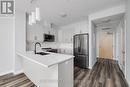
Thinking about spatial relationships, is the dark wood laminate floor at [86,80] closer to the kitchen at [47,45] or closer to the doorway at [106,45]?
the kitchen at [47,45]

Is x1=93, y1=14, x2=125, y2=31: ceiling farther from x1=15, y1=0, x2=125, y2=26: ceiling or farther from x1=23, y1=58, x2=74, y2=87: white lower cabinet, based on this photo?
x1=23, y1=58, x2=74, y2=87: white lower cabinet

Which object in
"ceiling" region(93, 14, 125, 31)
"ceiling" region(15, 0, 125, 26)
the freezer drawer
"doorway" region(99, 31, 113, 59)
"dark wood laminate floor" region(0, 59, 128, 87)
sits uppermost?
"ceiling" region(15, 0, 125, 26)

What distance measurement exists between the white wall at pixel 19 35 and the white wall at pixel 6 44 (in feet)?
0.86

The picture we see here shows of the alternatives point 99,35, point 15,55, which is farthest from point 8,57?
point 99,35

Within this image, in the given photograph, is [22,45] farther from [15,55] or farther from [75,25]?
[75,25]

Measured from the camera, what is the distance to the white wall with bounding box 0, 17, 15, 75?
125 inches

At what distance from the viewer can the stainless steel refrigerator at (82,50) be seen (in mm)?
3865

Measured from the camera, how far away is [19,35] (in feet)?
11.0

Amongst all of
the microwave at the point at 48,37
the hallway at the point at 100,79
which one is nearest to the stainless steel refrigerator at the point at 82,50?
Answer: the hallway at the point at 100,79

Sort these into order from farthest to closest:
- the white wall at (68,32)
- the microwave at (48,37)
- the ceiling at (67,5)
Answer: the white wall at (68,32) → the microwave at (48,37) → the ceiling at (67,5)

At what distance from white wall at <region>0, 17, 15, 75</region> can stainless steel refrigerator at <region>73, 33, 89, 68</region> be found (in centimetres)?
300

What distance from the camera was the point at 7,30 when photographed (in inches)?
130

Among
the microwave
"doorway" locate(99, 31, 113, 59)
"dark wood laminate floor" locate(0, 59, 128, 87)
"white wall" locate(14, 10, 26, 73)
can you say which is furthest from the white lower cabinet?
"doorway" locate(99, 31, 113, 59)

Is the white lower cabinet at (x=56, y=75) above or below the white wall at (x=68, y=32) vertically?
below
